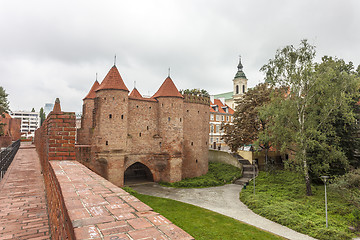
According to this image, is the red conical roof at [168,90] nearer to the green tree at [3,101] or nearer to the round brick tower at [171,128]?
the round brick tower at [171,128]

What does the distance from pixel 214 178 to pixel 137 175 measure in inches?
410

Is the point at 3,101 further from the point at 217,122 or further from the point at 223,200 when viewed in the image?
the point at 217,122

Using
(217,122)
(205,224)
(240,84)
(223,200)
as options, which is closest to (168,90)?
(223,200)

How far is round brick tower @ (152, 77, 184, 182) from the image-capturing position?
2647 centimetres

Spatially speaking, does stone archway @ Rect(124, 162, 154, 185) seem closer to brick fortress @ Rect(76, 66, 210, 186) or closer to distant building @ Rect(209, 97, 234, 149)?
brick fortress @ Rect(76, 66, 210, 186)

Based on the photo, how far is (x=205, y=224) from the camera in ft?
48.6

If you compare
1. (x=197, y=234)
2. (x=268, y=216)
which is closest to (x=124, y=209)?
(x=197, y=234)

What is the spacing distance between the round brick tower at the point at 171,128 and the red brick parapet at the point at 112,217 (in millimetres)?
23399

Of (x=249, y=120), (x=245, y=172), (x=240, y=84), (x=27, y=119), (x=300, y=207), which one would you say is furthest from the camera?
(x=27, y=119)

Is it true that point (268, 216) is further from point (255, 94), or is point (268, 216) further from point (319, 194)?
point (255, 94)

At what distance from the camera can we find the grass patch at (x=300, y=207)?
12.9 meters

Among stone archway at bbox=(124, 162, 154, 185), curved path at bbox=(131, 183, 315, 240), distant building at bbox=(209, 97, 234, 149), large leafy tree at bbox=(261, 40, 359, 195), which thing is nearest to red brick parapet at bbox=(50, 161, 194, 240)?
curved path at bbox=(131, 183, 315, 240)

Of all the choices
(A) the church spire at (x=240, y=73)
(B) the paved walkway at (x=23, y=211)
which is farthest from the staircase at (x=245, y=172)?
(A) the church spire at (x=240, y=73)

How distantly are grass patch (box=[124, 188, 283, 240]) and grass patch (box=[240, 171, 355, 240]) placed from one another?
7.51 feet
